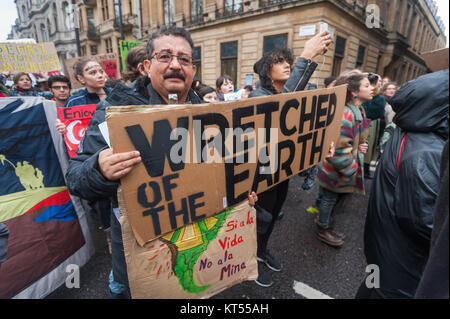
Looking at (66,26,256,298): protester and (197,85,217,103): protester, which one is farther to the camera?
(197,85,217,103): protester

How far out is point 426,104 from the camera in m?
1.01

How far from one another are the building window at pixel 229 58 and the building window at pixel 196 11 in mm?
2302

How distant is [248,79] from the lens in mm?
9602

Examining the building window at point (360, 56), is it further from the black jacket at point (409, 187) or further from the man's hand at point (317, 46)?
the black jacket at point (409, 187)

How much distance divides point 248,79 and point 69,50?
26420 mm

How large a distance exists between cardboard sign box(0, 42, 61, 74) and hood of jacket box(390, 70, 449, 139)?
5.29 metres

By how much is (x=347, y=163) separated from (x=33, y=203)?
8.91 ft

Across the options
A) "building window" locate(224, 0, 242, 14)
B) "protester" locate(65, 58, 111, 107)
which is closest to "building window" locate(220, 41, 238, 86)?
"building window" locate(224, 0, 242, 14)

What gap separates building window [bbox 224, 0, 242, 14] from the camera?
34.7ft

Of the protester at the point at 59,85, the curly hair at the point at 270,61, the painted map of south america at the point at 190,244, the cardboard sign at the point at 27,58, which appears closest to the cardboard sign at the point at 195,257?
the painted map of south america at the point at 190,244

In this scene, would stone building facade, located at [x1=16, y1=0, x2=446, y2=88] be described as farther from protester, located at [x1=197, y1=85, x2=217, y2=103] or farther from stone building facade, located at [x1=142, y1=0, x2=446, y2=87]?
protester, located at [x1=197, y1=85, x2=217, y2=103]

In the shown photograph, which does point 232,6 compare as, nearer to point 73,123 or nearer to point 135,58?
point 135,58

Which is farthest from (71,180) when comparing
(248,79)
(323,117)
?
(248,79)

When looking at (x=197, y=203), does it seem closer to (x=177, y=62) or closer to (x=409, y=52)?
(x=177, y=62)
